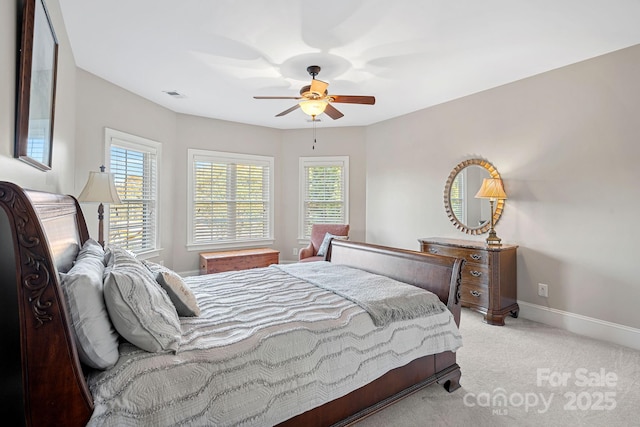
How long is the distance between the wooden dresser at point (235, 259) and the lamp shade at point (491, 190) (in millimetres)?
3255

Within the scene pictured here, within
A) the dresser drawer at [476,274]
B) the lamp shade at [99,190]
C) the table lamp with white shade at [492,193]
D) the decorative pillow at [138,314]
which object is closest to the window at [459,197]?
the table lamp with white shade at [492,193]

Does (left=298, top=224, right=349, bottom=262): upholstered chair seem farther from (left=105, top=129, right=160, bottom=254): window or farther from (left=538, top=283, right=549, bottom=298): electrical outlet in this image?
(left=538, top=283, right=549, bottom=298): electrical outlet

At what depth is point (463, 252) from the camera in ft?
12.2

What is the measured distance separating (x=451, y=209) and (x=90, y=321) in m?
4.21

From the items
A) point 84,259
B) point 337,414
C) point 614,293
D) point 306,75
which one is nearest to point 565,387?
point 614,293

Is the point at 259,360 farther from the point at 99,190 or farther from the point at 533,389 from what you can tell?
the point at 99,190

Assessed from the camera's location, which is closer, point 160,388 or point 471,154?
point 160,388

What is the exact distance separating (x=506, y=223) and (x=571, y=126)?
1.21 m

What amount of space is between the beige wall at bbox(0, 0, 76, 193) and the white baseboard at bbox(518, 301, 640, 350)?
452 centimetres

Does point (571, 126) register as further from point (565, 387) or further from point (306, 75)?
point (306, 75)

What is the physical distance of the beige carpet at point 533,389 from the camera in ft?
6.39

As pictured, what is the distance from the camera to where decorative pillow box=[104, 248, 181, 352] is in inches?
50.4

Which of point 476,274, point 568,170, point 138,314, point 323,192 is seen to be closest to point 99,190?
point 138,314

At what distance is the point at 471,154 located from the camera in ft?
13.8
